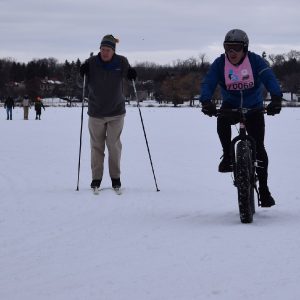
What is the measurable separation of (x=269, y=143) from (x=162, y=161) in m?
5.72

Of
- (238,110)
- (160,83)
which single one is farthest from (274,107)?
(160,83)

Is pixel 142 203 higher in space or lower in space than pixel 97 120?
lower

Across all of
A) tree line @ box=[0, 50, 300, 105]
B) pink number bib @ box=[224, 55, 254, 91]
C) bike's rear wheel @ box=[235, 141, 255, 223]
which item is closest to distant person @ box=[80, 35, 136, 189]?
pink number bib @ box=[224, 55, 254, 91]

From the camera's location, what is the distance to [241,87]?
619 centimetres

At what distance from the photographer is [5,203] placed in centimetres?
735

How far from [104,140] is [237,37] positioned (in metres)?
3.14

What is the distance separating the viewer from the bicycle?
5.85 meters

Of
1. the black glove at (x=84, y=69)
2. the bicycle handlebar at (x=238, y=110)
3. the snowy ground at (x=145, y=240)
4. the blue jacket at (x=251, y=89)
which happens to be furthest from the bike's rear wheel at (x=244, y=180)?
the black glove at (x=84, y=69)

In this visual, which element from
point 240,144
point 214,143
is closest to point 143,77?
point 214,143

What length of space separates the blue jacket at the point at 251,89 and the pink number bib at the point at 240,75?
0.05 m

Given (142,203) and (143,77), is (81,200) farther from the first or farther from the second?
(143,77)

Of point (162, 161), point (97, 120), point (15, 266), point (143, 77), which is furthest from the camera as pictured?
point (143, 77)

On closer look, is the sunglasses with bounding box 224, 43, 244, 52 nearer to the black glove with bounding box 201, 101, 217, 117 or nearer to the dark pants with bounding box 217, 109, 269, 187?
the black glove with bounding box 201, 101, 217, 117

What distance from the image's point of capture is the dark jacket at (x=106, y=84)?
8352mm
